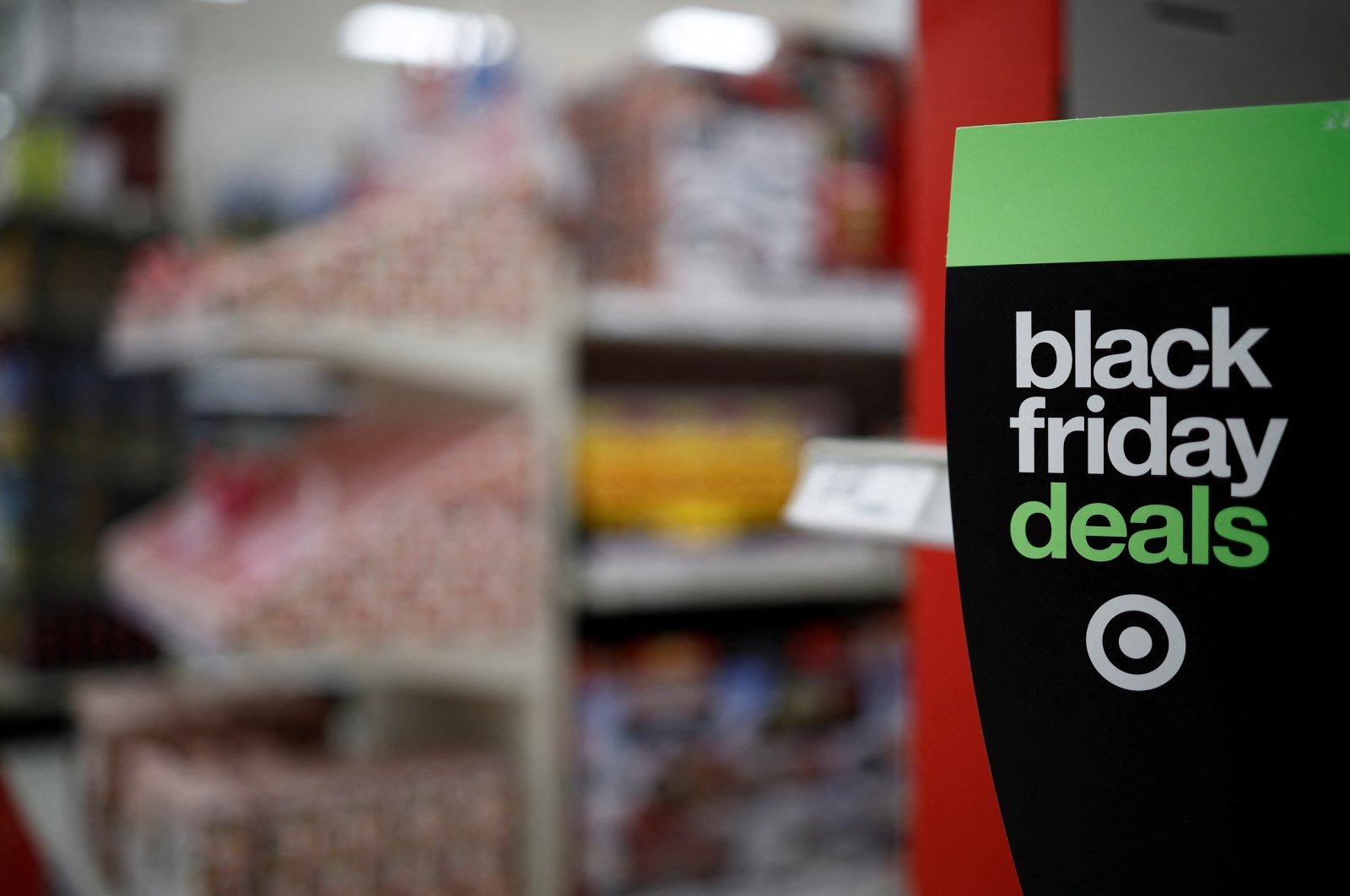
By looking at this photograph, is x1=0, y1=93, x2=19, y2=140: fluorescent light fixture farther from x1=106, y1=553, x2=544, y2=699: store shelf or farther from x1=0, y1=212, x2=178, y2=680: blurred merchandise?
x1=106, y1=553, x2=544, y2=699: store shelf

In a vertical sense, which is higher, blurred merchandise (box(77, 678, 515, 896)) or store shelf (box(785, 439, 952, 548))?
store shelf (box(785, 439, 952, 548))

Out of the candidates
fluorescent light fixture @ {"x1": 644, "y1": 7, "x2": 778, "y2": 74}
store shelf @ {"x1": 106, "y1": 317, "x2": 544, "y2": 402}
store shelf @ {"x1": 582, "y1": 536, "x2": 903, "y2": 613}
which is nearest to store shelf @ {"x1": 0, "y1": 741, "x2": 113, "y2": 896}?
store shelf @ {"x1": 106, "y1": 317, "x2": 544, "y2": 402}

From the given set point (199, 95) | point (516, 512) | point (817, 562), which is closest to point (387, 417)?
point (516, 512)

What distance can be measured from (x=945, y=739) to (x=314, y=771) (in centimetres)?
138

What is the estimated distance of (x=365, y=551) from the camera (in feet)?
5.84

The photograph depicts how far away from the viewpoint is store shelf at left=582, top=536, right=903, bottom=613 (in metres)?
2.11

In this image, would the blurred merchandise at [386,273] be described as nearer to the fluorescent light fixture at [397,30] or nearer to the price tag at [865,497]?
the price tag at [865,497]

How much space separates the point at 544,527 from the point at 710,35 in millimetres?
5271

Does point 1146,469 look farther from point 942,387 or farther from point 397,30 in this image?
point 397,30

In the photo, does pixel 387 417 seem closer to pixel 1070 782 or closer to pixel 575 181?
pixel 575 181

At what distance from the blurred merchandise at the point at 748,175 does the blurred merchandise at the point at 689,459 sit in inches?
9.3

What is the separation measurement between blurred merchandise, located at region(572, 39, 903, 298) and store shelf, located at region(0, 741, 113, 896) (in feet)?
4.52

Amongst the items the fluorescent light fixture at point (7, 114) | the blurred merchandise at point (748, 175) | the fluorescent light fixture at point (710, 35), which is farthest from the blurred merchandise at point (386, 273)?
the fluorescent light fixture at point (710, 35)

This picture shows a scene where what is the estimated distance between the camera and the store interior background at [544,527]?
1789mm
